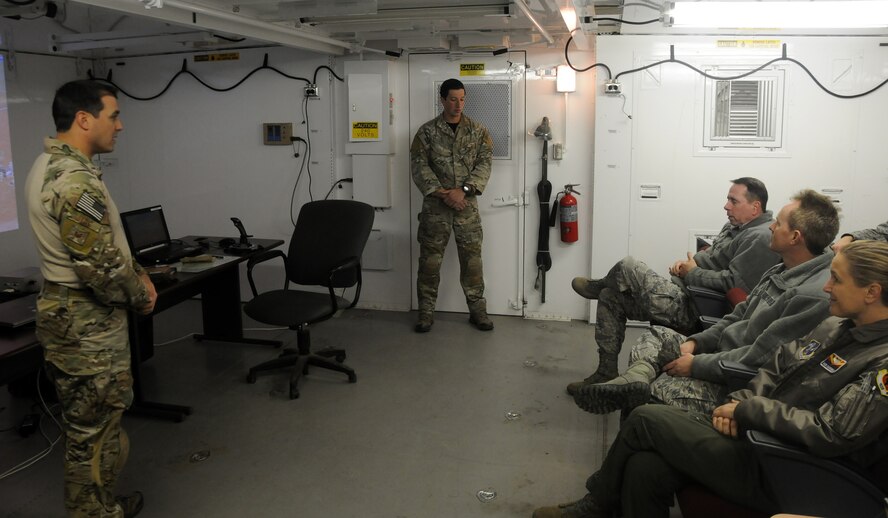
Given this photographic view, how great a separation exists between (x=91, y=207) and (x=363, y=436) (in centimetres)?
171

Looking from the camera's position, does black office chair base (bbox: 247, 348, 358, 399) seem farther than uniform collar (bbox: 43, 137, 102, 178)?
Yes

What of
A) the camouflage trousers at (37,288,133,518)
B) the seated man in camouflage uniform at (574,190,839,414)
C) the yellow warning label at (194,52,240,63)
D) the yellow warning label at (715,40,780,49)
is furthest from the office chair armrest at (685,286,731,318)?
the yellow warning label at (194,52,240,63)

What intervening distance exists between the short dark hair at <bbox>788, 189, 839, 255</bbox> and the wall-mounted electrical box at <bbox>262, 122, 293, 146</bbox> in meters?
3.99

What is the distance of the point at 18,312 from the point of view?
278 cm

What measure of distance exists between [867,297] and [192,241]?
3891 mm

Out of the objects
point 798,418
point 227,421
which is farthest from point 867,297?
point 227,421

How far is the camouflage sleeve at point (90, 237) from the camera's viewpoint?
2.27 meters

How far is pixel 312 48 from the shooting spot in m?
4.93

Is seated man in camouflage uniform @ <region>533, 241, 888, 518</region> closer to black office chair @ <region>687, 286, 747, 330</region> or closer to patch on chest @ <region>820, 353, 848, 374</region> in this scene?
patch on chest @ <region>820, 353, 848, 374</region>

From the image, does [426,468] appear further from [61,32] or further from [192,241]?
[61,32]

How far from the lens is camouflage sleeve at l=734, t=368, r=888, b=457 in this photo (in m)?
1.78

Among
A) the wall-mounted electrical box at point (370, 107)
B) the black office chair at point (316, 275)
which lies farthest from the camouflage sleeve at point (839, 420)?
the wall-mounted electrical box at point (370, 107)

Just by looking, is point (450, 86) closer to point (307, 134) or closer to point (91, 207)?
point (307, 134)

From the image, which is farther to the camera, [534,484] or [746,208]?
[746,208]
